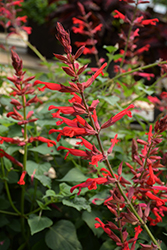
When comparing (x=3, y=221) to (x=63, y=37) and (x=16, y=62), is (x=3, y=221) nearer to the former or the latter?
(x=16, y=62)

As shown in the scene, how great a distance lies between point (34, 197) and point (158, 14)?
3035 mm

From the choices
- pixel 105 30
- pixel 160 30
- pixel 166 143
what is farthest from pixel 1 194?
pixel 160 30

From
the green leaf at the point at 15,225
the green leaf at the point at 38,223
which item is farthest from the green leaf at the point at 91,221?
the green leaf at the point at 15,225

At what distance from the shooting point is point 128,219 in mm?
519

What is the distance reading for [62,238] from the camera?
748 millimetres

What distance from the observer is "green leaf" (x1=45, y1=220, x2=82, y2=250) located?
72cm

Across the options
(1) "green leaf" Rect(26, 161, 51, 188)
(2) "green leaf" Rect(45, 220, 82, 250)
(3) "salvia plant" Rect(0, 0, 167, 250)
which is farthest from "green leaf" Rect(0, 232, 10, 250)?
(1) "green leaf" Rect(26, 161, 51, 188)

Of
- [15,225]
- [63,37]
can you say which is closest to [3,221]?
[15,225]

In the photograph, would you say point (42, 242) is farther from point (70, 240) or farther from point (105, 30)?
point (105, 30)

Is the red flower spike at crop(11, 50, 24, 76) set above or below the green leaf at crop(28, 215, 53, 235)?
above

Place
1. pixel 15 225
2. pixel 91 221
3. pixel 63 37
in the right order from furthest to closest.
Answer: pixel 15 225
pixel 91 221
pixel 63 37

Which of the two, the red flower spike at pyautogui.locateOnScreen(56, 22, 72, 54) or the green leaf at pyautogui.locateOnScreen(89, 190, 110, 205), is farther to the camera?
the green leaf at pyautogui.locateOnScreen(89, 190, 110, 205)

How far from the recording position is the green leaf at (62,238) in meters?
0.72

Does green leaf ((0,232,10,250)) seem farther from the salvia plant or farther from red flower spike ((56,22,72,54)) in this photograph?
red flower spike ((56,22,72,54))
